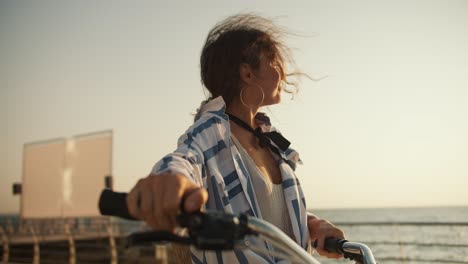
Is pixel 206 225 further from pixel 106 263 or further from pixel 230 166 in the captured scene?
pixel 106 263

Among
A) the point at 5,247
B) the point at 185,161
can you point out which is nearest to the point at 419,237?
the point at 185,161

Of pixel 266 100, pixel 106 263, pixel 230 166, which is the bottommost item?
pixel 106 263

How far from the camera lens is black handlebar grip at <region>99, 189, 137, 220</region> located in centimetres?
62

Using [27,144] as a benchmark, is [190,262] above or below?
below

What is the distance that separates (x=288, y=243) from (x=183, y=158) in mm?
348

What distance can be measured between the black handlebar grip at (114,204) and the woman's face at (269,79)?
2.89ft

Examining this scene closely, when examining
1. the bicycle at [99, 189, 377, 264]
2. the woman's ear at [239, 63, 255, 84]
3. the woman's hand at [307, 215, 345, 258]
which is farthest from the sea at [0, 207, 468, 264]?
the bicycle at [99, 189, 377, 264]

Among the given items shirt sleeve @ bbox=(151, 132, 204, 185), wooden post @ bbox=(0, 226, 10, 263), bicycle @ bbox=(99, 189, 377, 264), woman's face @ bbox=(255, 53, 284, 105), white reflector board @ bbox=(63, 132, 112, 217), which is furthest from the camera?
A: wooden post @ bbox=(0, 226, 10, 263)

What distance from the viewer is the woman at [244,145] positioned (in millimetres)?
1101

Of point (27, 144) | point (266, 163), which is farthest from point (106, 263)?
point (266, 163)

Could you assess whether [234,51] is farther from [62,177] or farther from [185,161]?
[62,177]

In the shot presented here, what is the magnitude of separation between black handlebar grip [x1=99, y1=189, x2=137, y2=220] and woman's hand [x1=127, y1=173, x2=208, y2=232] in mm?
12

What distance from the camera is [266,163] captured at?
142 cm

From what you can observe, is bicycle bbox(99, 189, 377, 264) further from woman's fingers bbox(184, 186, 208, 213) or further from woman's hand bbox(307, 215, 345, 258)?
woman's hand bbox(307, 215, 345, 258)
